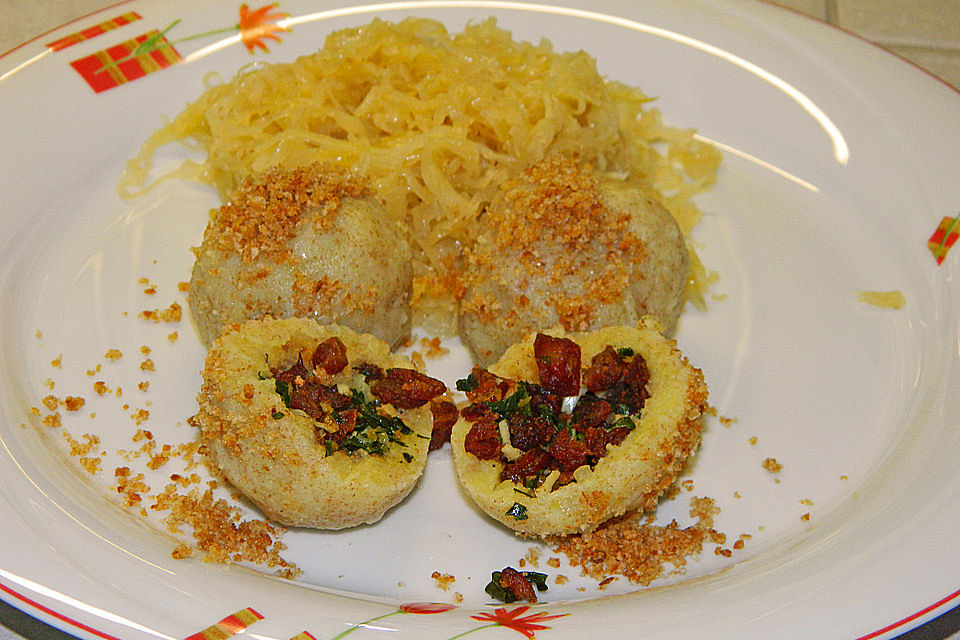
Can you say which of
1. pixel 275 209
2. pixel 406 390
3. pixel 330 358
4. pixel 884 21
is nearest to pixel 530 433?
pixel 406 390

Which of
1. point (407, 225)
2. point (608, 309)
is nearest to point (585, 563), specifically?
point (608, 309)

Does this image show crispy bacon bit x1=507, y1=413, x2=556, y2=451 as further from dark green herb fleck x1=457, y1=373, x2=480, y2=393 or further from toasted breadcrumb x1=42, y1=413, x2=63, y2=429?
toasted breadcrumb x1=42, y1=413, x2=63, y2=429

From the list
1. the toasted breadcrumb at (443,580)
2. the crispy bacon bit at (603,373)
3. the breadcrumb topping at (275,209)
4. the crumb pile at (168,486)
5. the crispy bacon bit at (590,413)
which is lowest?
the toasted breadcrumb at (443,580)

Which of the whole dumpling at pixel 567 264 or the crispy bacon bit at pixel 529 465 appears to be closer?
the crispy bacon bit at pixel 529 465

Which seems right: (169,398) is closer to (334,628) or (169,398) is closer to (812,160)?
(334,628)

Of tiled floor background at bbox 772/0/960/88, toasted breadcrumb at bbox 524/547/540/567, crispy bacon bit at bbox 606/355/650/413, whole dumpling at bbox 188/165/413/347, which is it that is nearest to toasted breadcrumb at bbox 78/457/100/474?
whole dumpling at bbox 188/165/413/347

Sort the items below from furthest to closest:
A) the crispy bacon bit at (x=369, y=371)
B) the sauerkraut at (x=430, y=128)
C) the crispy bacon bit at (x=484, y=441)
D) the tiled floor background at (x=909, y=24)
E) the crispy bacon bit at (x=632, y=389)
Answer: the tiled floor background at (x=909, y=24) < the sauerkraut at (x=430, y=128) < the crispy bacon bit at (x=369, y=371) < the crispy bacon bit at (x=632, y=389) < the crispy bacon bit at (x=484, y=441)

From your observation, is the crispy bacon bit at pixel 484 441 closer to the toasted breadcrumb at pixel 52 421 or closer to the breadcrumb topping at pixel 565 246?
the breadcrumb topping at pixel 565 246

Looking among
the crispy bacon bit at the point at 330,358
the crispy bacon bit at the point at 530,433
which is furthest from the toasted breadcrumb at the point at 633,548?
the crispy bacon bit at the point at 330,358
